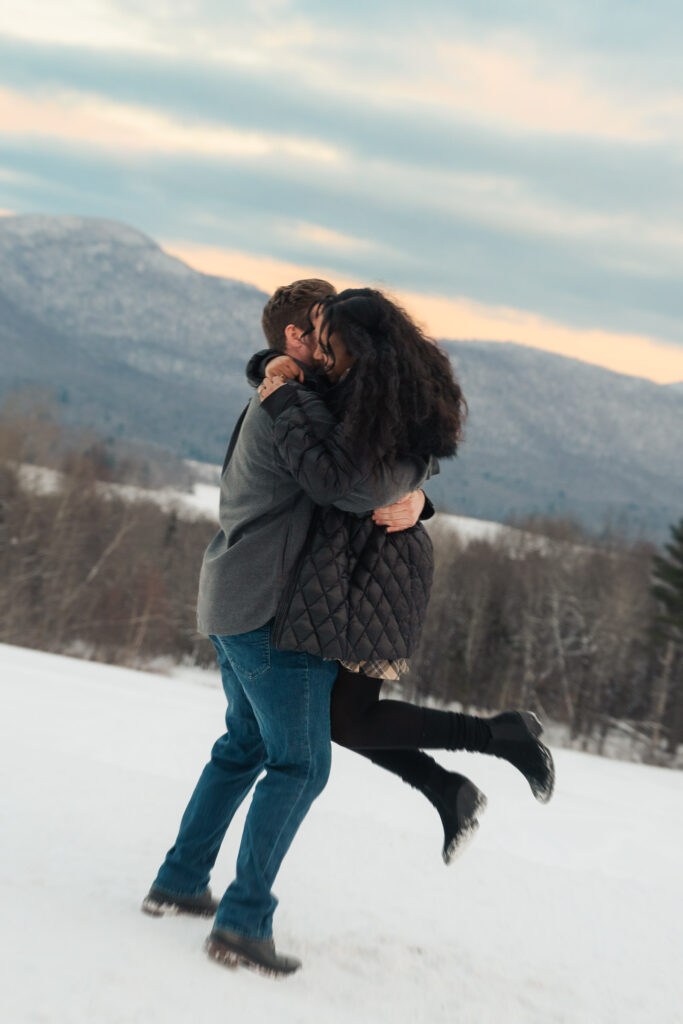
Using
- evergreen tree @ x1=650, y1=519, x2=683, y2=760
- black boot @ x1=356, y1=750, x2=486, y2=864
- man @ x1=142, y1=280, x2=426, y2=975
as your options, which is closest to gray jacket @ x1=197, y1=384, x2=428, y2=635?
man @ x1=142, y1=280, x2=426, y2=975

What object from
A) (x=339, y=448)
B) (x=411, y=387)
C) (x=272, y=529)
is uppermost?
(x=411, y=387)

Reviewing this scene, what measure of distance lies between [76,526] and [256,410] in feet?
125

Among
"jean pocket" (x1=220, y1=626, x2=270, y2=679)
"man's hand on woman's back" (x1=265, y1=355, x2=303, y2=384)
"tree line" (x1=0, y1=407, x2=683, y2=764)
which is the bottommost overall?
"tree line" (x1=0, y1=407, x2=683, y2=764)

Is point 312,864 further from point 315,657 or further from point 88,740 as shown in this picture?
point 88,740

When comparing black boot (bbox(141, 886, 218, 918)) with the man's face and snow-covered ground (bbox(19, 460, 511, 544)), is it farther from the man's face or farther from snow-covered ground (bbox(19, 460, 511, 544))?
snow-covered ground (bbox(19, 460, 511, 544))

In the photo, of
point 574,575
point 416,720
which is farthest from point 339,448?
point 574,575

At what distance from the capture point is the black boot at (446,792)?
262 centimetres

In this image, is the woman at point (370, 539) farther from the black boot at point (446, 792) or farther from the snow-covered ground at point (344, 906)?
the snow-covered ground at point (344, 906)

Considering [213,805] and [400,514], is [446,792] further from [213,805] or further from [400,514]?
[400,514]

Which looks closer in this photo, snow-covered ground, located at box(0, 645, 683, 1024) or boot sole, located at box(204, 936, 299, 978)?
snow-covered ground, located at box(0, 645, 683, 1024)

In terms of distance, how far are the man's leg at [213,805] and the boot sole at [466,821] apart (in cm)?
53

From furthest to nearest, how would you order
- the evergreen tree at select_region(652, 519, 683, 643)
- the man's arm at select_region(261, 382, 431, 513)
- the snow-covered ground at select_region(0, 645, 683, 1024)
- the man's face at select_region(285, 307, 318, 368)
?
the evergreen tree at select_region(652, 519, 683, 643) → the man's face at select_region(285, 307, 318, 368) → the man's arm at select_region(261, 382, 431, 513) → the snow-covered ground at select_region(0, 645, 683, 1024)

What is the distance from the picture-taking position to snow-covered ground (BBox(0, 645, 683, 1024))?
2.22m

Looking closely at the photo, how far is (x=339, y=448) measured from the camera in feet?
7.66
